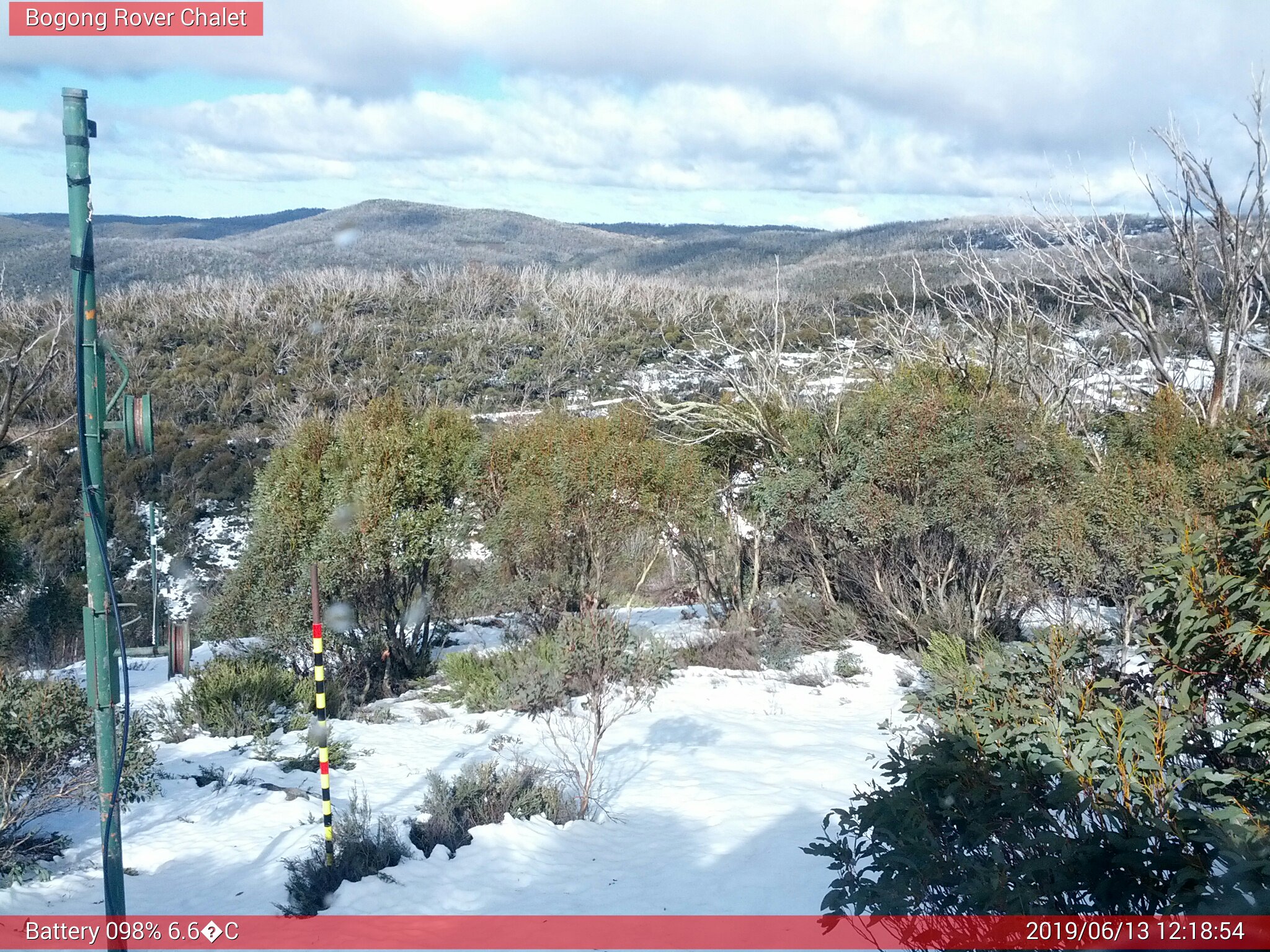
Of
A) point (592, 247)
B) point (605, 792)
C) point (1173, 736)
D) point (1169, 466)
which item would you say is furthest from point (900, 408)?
point (592, 247)

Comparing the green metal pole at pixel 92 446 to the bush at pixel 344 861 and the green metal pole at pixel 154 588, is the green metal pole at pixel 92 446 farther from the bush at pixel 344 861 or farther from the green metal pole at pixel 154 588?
the green metal pole at pixel 154 588

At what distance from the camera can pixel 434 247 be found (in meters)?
71.7

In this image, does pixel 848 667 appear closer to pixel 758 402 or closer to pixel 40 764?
pixel 758 402

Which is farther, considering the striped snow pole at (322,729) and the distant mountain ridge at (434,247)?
the distant mountain ridge at (434,247)

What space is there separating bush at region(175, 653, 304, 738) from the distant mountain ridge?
2750 cm

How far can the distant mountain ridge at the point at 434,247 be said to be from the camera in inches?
2003

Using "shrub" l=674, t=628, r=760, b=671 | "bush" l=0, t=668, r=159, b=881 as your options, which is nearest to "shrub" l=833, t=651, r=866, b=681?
"shrub" l=674, t=628, r=760, b=671

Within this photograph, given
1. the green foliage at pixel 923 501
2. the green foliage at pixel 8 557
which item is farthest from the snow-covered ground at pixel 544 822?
the green foliage at pixel 8 557

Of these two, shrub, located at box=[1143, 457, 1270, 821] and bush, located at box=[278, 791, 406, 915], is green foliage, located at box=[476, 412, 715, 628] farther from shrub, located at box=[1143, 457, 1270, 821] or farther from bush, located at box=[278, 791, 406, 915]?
shrub, located at box=[1143, 457, 1270, 821]

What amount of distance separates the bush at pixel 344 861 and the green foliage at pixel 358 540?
4.96 meters

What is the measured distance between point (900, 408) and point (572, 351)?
31.1m

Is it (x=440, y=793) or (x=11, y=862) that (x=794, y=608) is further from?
(x=11, y=862)

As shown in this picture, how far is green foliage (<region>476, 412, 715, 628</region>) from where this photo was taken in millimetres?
11758

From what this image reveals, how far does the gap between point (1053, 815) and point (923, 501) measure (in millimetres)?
8284
